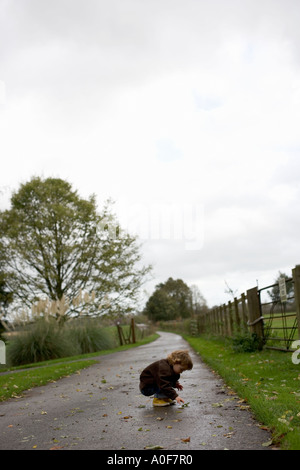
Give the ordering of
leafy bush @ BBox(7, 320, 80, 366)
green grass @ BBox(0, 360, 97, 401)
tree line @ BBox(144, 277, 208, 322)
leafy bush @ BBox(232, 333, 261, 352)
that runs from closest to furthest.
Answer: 1. green grass @ BBox(0, 360, 97, 401)
2. leafy bush @ BBox(232, 333, 261, 352)
3. leafy bush @ BBox(7, 320, 80, 366)
4. tree line @ BBox(144, 277, 208, 322)

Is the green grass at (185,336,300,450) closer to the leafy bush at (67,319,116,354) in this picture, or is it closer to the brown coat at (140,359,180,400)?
the brown coat at (140,359,180,400)

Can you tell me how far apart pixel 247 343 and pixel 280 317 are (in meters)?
2.25

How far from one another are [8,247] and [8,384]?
59.0 ft

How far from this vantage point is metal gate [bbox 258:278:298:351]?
425 inches

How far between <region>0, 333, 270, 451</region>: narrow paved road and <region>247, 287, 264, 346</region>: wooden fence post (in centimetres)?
415

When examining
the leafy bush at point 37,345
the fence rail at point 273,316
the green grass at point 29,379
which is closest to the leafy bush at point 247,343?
the fence rail at point 273,316

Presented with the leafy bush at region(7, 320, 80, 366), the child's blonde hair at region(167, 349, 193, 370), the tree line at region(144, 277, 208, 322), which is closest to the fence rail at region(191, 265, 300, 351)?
the child's blonde hair at region(167, 349, 193, 370)

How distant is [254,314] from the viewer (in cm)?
A: 1376

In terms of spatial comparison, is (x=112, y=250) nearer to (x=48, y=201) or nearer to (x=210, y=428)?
(x=48, y=201)

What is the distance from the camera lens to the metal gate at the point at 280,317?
10.8 m

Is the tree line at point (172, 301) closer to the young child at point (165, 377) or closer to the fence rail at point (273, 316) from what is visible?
the fence rail at point (273, 316)

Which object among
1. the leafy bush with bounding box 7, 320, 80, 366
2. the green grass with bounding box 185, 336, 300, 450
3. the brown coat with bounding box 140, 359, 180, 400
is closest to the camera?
the green grass with bounding box 185, 336, 300, 450

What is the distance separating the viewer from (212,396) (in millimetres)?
7516
